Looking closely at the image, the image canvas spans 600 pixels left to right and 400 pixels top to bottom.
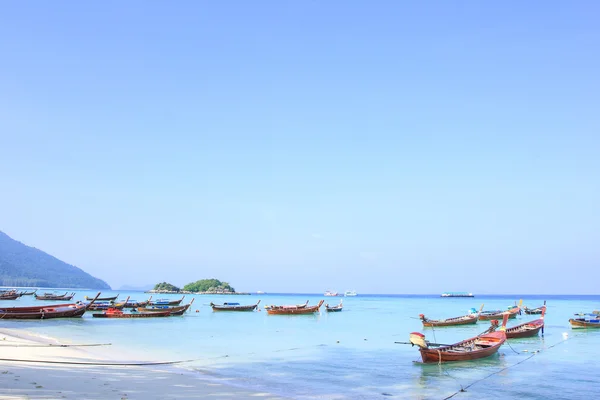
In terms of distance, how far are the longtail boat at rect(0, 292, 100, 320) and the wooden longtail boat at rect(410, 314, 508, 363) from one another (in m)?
31.3

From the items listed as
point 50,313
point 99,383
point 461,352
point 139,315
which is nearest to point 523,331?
point 461,352

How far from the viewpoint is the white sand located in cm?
1017

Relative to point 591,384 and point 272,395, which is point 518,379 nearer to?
point 591,384

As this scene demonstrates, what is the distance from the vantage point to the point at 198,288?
16900 cm

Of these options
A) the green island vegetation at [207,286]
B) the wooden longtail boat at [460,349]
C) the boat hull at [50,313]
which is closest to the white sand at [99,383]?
the wooden longtail boat at [460,349]

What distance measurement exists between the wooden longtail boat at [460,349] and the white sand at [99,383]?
7.90 metres

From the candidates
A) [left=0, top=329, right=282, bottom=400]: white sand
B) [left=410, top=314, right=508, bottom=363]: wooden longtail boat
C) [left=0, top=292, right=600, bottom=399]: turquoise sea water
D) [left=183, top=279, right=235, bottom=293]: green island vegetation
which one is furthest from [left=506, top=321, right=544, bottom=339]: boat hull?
[left=183, top=279, right=235, bottom=293]: green island vegetation

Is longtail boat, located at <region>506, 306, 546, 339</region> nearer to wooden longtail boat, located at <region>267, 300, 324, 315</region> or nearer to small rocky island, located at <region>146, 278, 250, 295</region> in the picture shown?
wooden longtail boat, located at <region>267, 300, 324, 315</region>

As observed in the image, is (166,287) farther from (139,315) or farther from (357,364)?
(357,364)

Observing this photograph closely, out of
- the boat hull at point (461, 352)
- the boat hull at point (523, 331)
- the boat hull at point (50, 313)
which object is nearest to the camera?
the boat hull at point (461, 352)

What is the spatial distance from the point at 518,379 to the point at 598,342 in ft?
57.1

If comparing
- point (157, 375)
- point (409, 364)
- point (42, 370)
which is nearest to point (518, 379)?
point (409, 364)

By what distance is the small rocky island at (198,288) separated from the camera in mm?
165750

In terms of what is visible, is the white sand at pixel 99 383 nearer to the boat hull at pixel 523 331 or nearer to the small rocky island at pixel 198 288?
the boat hull at pixel 523 331
